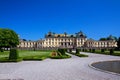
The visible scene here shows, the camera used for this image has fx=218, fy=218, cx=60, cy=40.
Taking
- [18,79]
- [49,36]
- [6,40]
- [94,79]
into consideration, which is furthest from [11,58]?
[49,36]

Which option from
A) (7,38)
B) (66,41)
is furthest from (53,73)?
(66,41)

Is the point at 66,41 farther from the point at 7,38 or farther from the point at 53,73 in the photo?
the point at 53,73

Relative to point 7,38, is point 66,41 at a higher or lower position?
higher

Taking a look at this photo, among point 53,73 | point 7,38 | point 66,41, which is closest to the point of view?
point 53,73

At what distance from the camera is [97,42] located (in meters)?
134

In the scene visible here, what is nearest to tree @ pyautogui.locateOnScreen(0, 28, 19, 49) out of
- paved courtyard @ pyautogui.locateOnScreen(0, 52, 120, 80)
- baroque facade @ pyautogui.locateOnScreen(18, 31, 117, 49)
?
paved courtyard @ pyautogui.locateOnScreen(0, 52, 120, 80)

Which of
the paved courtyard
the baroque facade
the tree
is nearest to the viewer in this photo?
the paved courtyard

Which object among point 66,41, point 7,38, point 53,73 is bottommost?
point 53,73

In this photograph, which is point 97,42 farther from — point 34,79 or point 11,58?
point 34,79

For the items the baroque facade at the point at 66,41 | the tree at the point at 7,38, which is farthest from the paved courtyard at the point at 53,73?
the baroque facade at the point at 66,41

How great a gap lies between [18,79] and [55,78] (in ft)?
5.81

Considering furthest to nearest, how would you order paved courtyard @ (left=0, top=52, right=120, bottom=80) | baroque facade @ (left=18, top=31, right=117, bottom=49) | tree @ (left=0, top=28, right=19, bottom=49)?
1. baroque facade @ (left=18, top=31, right=117, bottom=49)
2. tree @ (left=0, top=28, right=19, bottom=49)
3. paved courtyard @ (left=0, top=52, right=120, bottom=80)

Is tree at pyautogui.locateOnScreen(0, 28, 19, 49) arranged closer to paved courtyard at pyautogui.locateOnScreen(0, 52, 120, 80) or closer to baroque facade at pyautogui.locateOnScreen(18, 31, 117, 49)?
paved courtyard at pyautogui.locateOnScreen(0, 52, 120, 80)

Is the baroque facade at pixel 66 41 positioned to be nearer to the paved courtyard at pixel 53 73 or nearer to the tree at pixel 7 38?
the tree at pixel 7 38
